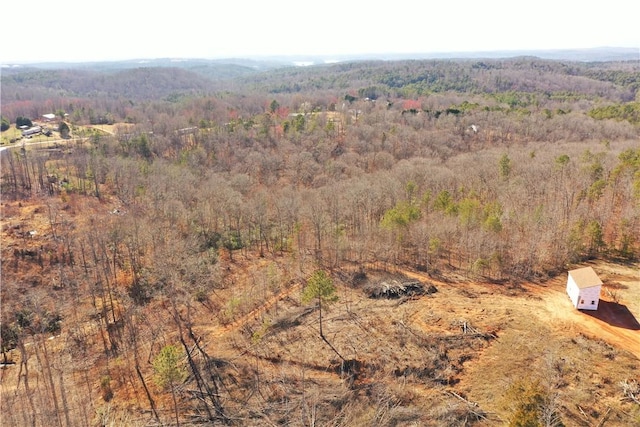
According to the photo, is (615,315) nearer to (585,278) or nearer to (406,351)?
(585,278)

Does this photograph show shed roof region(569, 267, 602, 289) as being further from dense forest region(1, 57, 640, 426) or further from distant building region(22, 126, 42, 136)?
distant building region(22, 126, 42, 136)

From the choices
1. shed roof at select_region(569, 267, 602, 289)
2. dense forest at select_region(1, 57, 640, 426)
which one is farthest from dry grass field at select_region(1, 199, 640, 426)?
shed roof at select_region(569, 267, 602, 289)

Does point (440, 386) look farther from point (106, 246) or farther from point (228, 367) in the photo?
point (106, 246)

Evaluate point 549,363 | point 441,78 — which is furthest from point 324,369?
point 441,78

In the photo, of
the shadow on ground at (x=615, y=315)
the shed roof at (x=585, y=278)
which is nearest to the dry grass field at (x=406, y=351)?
the shadow on ground at (x=615, y=315)

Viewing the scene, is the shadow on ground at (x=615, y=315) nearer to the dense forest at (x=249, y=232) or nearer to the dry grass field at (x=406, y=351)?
the dry grass field at (x=406, y=351)

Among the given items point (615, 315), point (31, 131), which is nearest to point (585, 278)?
point (615, 315)
